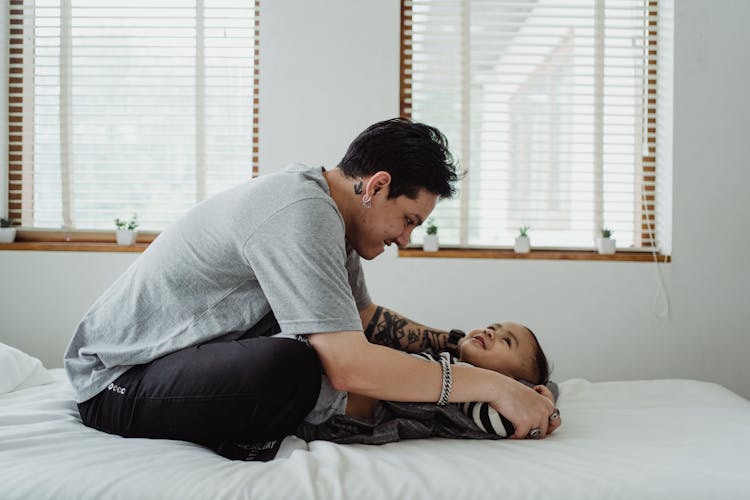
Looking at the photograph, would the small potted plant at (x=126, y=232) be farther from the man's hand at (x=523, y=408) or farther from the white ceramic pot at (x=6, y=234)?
the man's hand at (x=523, y=408)

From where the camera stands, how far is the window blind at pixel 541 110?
2818 mm

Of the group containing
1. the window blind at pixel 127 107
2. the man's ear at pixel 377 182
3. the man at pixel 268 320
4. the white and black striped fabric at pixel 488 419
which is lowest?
the white and black striped fabric at pixel 488 419

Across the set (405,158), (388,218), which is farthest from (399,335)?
Result: (405,158)

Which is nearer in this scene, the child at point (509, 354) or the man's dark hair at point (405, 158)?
the man's dark hair at point (405, 158)

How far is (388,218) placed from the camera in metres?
1.44

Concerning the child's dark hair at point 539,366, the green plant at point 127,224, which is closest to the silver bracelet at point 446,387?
the child's dark hair at point 539,366

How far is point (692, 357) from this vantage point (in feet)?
8.84

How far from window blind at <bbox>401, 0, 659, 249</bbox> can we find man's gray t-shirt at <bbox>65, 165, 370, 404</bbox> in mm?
1560

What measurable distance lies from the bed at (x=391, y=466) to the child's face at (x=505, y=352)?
215 mm

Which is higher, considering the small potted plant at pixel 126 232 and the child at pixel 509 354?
the small potted plant at pixel 126 232

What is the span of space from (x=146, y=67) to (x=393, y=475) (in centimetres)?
239

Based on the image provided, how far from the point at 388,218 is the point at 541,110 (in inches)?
66.7

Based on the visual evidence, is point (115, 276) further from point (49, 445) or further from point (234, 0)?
point (49, 445)

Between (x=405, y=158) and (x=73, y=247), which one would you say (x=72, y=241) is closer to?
(x=73, y=247)
